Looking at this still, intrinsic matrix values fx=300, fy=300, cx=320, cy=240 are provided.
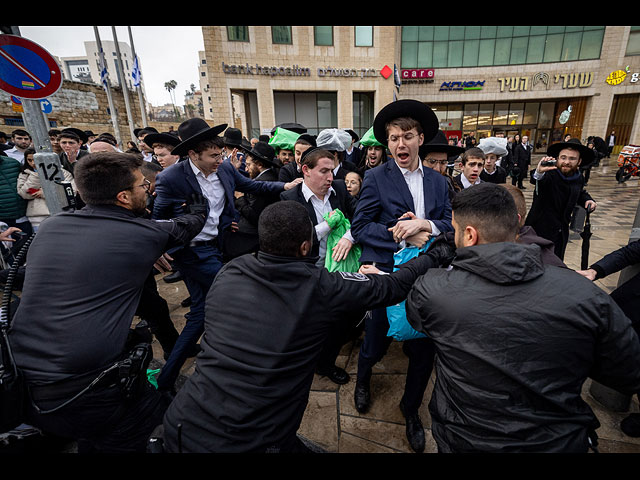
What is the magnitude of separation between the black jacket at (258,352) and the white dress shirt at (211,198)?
154cm

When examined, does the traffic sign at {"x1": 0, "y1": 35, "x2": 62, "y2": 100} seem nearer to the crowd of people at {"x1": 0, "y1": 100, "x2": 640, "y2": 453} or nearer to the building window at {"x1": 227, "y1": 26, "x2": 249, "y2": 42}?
the crowd of people at {"x1": 0, "y1": 100, "x2": 640, "y2": 453}

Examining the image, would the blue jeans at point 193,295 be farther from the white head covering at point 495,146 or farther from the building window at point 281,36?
the building window at point 281,36

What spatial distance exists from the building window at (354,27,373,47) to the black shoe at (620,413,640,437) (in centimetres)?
2111

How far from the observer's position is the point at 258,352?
1.38 metres

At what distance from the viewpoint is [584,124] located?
24016 millimetres

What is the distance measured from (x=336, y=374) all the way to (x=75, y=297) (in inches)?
84.2

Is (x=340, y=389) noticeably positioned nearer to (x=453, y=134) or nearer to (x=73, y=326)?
(x=73, y=326)

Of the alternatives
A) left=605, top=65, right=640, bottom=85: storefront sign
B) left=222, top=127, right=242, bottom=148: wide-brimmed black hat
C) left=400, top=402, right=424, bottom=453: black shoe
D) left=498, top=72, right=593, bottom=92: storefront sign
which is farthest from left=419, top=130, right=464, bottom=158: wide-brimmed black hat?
left=605, top=65, right=640, bottom=85: storefront sign

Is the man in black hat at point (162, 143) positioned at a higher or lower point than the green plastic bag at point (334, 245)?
higher

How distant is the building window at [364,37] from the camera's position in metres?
18.3

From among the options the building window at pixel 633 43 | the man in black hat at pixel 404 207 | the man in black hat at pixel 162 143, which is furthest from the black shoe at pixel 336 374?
the building window at pixel 633 43

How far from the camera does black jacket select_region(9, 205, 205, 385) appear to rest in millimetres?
1544

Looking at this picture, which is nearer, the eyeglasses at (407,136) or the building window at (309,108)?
the eyeglasses at (407,136)
